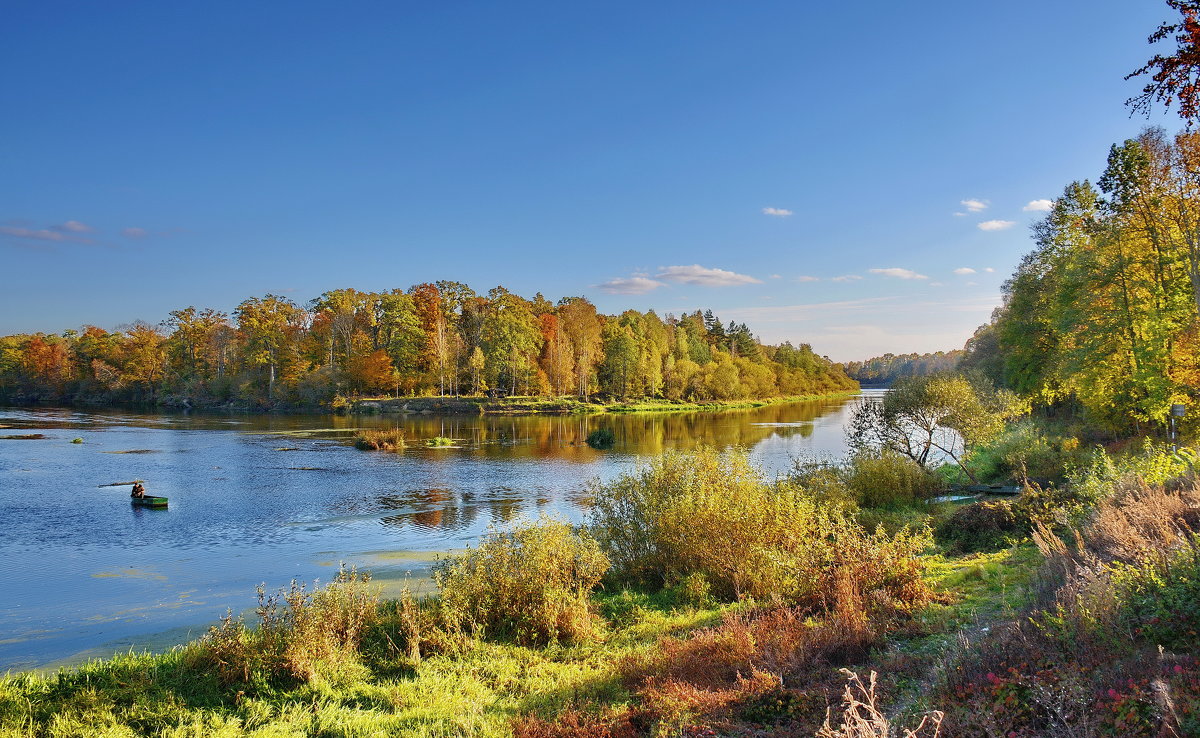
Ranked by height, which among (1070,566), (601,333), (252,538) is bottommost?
(252,538)

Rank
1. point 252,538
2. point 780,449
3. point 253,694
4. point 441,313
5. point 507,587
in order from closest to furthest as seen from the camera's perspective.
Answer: point 253,694
point 507,587
point 252,538
point 780,449
point 441,313

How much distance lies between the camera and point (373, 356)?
88.5 metres

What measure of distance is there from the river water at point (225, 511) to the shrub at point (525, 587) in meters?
4.41

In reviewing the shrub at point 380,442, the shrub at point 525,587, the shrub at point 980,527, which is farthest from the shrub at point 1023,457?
the shrub at point 380,442

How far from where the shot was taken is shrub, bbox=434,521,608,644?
10.2m

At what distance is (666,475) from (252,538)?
43.6ft

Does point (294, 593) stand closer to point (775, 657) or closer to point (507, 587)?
point (507, 587)

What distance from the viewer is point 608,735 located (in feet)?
20.7

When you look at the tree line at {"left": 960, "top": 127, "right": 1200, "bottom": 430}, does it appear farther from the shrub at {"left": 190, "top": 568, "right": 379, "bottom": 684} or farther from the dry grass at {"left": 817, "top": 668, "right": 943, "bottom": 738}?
the shrub at {"left": 190, "top": 568, "right": 379, "bottom": 684}

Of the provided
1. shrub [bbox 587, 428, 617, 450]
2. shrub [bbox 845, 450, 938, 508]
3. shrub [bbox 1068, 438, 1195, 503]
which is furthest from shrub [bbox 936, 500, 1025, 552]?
shrub [bbox 587, 428, 617, 450]

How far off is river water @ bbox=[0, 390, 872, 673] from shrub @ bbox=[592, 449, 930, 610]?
16.5 feet

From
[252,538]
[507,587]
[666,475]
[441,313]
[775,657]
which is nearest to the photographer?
[775,657]

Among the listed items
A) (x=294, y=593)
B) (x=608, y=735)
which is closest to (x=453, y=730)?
(x=608, y=735)

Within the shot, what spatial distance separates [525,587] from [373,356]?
8319 cm
